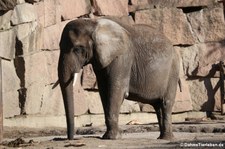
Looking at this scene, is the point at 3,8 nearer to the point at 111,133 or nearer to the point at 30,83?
the point at 30,83

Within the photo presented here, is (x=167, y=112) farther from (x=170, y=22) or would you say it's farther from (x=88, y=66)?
(x=170, y=22)

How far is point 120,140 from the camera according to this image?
11.2 meters

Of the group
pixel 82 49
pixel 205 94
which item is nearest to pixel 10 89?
pixel 82 49

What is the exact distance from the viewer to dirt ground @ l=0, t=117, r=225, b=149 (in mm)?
10273

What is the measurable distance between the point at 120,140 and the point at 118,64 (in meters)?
1.24

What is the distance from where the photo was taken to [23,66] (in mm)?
14539

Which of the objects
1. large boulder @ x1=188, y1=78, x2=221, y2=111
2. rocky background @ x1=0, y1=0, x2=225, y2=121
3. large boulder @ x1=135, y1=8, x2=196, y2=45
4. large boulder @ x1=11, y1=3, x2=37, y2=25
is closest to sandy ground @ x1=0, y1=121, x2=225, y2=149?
rocky background @ x1=0, y1=0, x2=225, y2=121

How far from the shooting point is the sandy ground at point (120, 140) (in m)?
10.3

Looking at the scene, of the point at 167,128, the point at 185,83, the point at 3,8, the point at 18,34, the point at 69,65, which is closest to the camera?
the point at 69,65

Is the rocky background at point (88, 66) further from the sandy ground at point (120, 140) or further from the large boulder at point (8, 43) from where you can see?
the sandy ground at point (120, 140)

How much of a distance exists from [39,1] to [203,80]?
5515 millimetres

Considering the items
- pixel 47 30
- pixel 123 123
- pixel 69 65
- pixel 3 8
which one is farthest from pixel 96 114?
pixel 69 65

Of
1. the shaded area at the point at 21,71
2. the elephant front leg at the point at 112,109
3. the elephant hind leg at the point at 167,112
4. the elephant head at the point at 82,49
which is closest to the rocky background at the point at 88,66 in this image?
the shaded area at the point at 21,71

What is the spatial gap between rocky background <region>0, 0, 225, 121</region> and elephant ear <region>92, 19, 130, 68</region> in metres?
2.26
